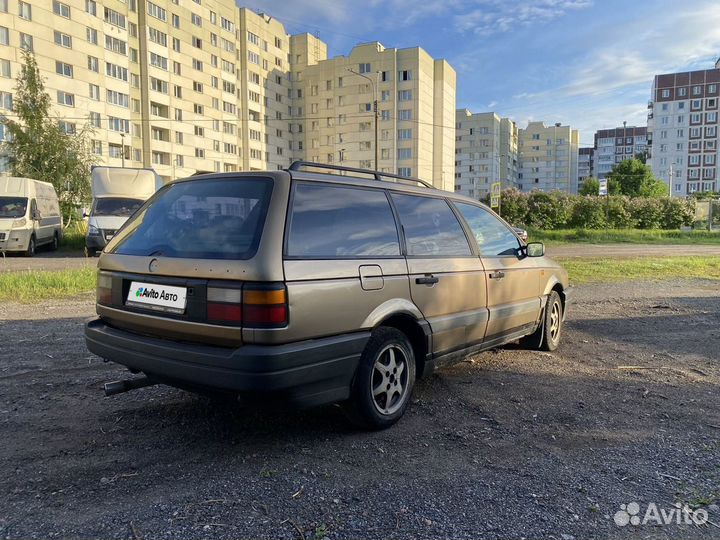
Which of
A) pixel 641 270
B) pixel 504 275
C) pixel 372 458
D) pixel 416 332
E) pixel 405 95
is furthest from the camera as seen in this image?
pixel 405 95

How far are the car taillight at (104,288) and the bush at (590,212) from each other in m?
35.9

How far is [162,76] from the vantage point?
187ft

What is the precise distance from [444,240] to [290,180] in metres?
1.59

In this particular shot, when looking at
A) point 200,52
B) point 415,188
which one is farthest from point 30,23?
point 415,188

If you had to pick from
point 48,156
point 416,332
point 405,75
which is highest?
point 405,75

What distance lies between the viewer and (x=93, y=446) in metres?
3.29

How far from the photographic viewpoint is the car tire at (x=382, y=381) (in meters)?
3.36

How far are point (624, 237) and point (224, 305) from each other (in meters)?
31.2

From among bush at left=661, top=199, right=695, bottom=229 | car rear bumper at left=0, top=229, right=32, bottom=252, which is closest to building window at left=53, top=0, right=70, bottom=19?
car rear bumper at left=0, top=229, right=32, bottom=252

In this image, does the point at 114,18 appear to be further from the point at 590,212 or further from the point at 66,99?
the point at 590,212

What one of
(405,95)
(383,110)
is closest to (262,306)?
(383,110)

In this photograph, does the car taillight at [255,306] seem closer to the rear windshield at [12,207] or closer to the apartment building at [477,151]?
the rear windshield at [12,207]

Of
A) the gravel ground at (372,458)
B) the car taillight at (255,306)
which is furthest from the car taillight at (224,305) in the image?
the gravel ground at (372,458)

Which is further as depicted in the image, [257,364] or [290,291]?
[290,291]
